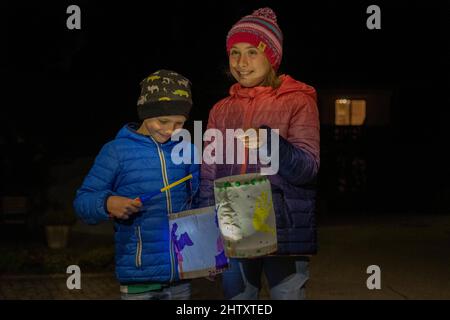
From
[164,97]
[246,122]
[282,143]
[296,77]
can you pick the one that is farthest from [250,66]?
[296,77]

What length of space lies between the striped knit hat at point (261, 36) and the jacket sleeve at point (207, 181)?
0.35 metres

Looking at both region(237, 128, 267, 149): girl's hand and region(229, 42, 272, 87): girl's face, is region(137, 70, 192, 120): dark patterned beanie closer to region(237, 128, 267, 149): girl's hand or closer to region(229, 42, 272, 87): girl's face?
region(229, 42, 272, 87): girl's face

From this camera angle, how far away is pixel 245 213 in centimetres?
299

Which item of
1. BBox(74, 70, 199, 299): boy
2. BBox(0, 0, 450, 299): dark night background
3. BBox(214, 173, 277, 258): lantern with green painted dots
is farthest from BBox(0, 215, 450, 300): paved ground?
BBox(214, 173, 277, 258): lantern with green painted dots

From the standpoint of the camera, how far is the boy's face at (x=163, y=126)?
3.48m

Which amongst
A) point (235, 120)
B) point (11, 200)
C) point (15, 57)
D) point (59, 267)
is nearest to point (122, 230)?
point (235, 120)

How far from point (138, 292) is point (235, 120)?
903 millimetres

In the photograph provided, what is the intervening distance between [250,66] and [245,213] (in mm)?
750

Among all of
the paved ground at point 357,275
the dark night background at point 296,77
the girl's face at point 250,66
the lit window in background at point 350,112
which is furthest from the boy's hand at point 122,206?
the lit window in background at point 350,112

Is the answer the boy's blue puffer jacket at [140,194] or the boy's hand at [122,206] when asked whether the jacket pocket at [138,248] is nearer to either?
the boy's blue puffer jacket at [140,194]

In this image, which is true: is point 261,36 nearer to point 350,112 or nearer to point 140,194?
point 140,194

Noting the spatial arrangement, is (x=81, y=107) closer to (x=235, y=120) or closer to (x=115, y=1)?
(x=115, y=1)

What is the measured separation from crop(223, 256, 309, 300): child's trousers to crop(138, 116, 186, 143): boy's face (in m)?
0.65

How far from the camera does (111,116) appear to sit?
19219 mm
